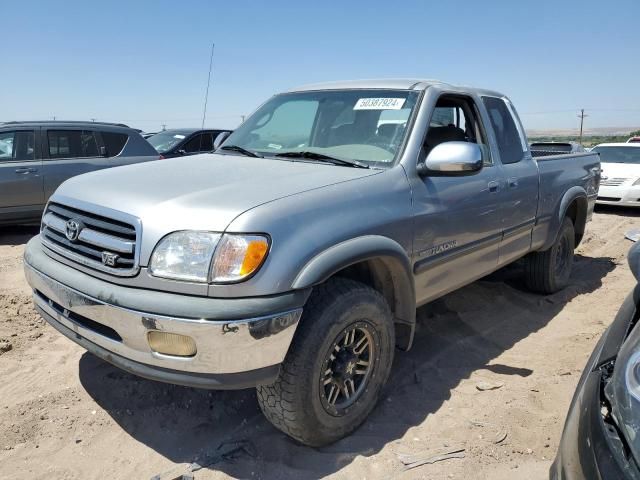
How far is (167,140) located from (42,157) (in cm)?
322

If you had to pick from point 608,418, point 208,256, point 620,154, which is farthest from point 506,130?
point 620,154

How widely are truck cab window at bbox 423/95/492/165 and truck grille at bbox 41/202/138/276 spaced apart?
232 cm

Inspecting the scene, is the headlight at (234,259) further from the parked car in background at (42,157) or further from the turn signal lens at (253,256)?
the parked car in background at (42,157)

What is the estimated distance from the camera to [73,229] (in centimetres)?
263

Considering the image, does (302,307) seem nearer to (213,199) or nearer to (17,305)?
(213,199)

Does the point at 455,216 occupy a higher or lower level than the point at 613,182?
lower

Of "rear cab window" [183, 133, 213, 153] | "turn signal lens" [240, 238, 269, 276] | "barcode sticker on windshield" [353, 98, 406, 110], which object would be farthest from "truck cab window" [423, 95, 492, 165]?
"rear cab window" [183, 133, 213, 153]

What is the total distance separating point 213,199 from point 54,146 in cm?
632

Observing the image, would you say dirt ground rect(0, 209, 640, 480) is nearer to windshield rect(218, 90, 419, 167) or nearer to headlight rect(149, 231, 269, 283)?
headlight rect(149, 231, 269, 283)

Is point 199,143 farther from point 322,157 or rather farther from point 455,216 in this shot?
point 455,216

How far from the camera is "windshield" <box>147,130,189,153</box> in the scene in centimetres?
1013

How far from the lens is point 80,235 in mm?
2590

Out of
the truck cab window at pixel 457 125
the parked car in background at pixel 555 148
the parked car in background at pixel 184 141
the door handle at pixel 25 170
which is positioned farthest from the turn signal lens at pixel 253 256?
the parked car in background at pixel 184 141

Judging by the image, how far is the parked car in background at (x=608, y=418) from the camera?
4.69ft
